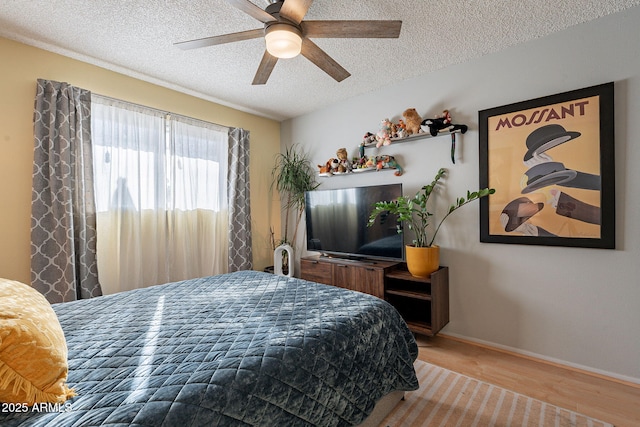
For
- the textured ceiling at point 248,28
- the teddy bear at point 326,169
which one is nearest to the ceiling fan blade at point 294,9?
the textured ceiling at point 248,28

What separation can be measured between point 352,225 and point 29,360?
2693mm

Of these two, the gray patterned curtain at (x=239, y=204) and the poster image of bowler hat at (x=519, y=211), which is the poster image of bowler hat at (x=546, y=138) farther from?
the gray patterned curtain at (x=239, y=204)

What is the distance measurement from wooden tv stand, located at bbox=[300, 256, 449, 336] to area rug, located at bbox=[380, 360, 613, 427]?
620 mm

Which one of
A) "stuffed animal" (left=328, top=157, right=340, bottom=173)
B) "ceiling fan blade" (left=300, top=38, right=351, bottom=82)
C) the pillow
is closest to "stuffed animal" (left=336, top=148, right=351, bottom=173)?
"stuffed animal" (left=328, top=157, right=340, bottom=173)

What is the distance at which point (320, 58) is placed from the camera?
6.29 feet

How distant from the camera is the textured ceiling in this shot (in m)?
1.95

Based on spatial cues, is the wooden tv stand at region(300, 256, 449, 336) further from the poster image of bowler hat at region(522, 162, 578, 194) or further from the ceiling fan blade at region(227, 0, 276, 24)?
the ceiling fan blade at region(227, 0, 276, 24)

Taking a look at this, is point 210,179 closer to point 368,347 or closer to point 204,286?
Result: point 204,286

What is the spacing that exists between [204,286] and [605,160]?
297cm

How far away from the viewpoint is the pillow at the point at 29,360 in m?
0.80

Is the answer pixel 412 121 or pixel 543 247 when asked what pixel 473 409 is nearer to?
pixel 543 247

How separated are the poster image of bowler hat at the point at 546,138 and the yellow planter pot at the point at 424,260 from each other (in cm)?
106

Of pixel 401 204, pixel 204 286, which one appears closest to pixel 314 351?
pixel 204 286

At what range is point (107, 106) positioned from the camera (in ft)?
8.93
